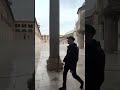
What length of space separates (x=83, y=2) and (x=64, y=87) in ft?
6.82

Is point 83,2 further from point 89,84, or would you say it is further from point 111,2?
point 89,84

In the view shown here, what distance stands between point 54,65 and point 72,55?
9.72ft

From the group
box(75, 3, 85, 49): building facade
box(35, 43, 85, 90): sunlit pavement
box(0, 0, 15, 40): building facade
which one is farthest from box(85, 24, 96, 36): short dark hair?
box(0, 0, 15, 40): building facade

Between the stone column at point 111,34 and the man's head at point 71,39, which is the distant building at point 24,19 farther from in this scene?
the stone column at point 111,34

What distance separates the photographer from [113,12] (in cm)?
498

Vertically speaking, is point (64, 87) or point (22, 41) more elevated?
point (22, 41)

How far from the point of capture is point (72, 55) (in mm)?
5938

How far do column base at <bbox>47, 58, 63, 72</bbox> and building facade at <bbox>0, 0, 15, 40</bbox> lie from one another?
3628 mm

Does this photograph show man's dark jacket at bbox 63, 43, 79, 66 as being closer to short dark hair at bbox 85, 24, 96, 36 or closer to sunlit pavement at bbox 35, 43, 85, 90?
sunlit pavement at bbox 35, 43, 85, 90

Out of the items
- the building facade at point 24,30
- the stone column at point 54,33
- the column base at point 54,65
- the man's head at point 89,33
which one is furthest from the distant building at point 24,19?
the stone column at point 54,33

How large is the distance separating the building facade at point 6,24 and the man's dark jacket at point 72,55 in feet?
5.03

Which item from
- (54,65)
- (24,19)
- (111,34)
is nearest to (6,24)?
(24,19)

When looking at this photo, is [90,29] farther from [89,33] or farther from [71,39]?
[71,39]

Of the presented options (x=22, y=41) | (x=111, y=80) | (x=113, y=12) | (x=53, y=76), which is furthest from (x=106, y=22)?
(x=53, y=76)
